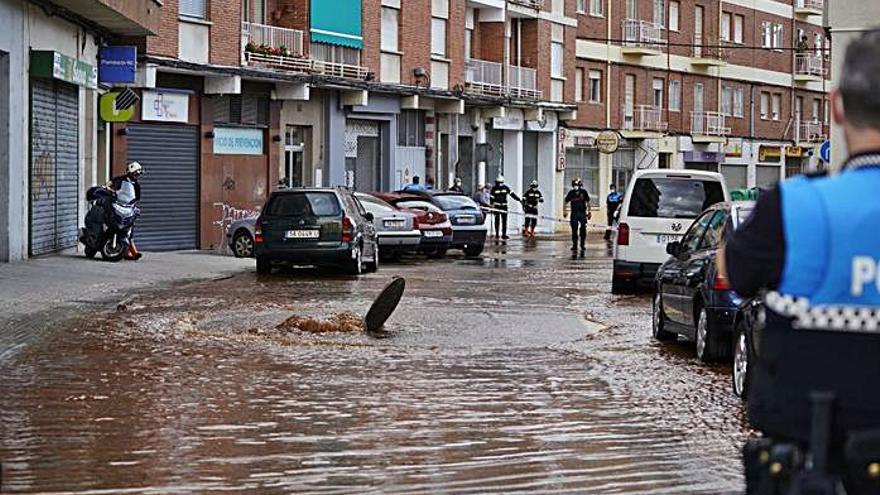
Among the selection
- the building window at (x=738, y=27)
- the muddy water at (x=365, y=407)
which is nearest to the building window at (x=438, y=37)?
the building window at (x=738, y=27)

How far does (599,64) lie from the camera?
59125 mm

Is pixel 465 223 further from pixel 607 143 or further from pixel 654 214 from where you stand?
pixel 607 143

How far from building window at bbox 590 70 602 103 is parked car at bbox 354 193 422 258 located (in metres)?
26.4

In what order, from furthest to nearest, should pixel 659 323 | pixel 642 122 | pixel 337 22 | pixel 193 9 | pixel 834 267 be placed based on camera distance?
pixel 642 122
pixel 337 22
pixel 193 9
pixel 659 323
pixel 834 267

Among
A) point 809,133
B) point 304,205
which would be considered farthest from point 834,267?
point 809,133

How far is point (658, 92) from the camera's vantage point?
6250cm

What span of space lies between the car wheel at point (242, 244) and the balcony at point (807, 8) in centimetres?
4482

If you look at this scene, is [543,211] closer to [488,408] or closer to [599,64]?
[599,64]

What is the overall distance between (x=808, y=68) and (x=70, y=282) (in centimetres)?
5475

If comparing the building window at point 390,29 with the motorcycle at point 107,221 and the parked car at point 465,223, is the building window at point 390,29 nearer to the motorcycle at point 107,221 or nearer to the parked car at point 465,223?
the parked car at point 465,223

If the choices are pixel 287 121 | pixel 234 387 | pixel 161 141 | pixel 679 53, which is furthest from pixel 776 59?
pixel 234 387

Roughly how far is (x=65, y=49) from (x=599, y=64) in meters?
A: 31.9

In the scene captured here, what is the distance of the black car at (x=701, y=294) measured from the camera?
14078mm

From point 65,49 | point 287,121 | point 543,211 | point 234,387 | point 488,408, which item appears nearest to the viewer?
point 488,408
